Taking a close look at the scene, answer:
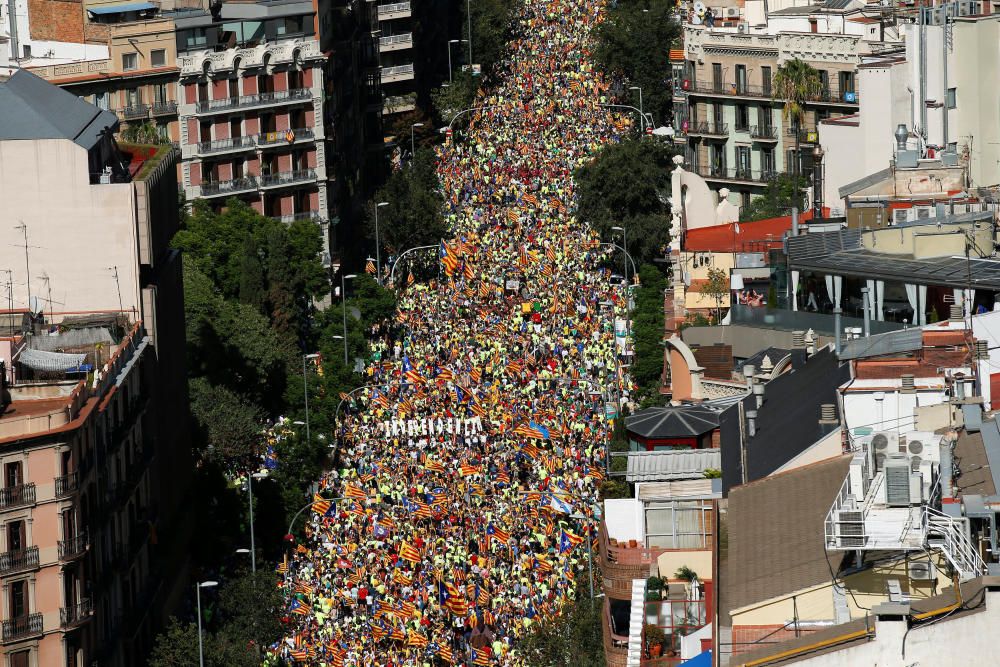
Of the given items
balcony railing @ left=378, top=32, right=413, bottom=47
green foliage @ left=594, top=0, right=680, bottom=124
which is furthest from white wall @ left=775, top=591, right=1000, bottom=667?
balcony railing @ left=378, top=32, right=413, bottom=47

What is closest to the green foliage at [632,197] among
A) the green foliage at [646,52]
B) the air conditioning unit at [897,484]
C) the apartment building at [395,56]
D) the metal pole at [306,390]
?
the metal pole at [306,390]

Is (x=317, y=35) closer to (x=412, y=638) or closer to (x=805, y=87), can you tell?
(x=805, y=87)

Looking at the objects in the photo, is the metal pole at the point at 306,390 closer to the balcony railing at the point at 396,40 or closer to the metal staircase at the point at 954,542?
the balcony railing at the point at 396,40

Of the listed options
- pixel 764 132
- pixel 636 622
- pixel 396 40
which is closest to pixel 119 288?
pixel 636 622

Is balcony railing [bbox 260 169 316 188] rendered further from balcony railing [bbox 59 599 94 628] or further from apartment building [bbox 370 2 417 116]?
balcony railing [bbox 59 599 94 628]

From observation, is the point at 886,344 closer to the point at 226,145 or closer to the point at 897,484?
the point at 897,484

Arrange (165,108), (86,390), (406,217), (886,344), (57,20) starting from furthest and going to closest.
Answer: (57,20) < (406,217) < (165,108) < (86,390) < (886,344)
